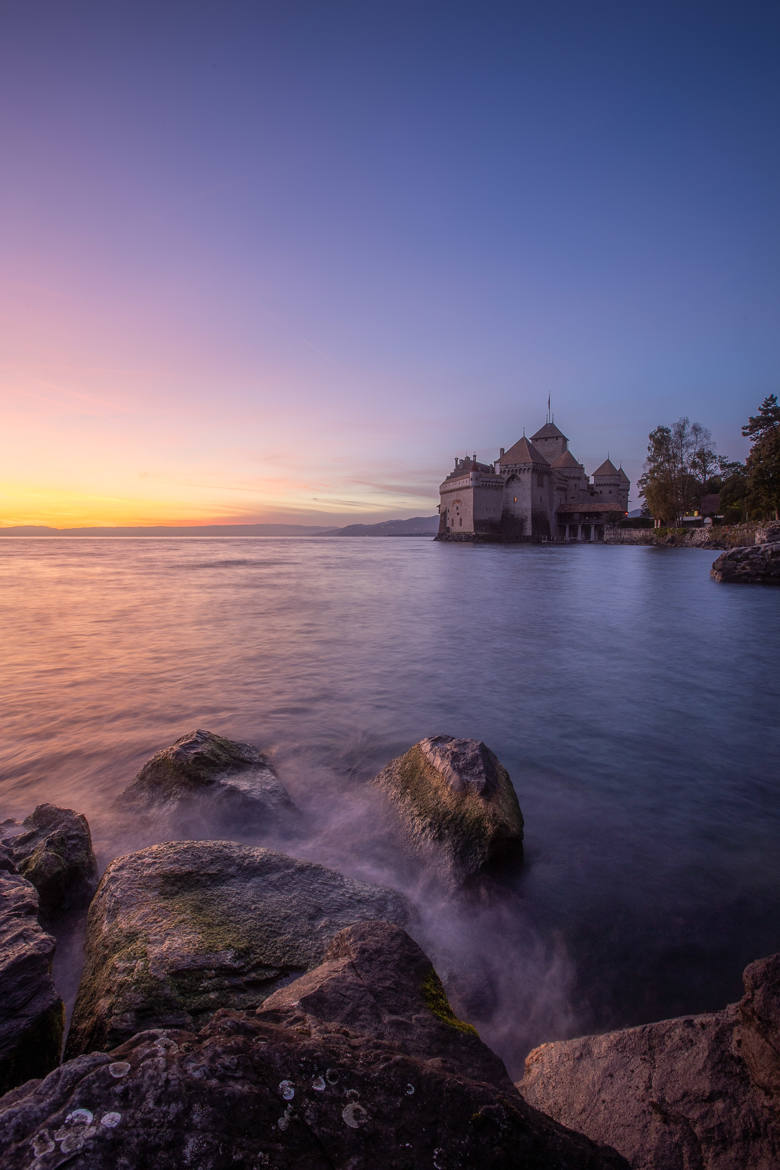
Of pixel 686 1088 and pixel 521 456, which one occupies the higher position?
pixel 521 456

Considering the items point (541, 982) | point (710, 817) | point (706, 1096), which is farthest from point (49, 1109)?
point (710, 817)

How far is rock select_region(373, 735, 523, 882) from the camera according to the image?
3926 millimetres

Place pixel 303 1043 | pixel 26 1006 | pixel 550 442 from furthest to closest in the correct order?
pixel 550 442 → pixel 26 1006 → pixel 303 1043

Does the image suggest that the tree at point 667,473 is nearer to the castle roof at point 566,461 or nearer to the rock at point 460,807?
the castle roof at point 566,461

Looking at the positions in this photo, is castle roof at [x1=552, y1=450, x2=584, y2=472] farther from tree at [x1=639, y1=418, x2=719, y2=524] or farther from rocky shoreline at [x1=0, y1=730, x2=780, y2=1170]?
rocky shoreline at [x1=0, y1=730, x2=780, y2=1170]

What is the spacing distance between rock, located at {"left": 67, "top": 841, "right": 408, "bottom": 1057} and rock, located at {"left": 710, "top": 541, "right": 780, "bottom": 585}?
26.0 m

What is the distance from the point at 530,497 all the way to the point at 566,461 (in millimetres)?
15291

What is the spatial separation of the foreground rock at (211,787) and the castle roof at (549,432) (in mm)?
79865

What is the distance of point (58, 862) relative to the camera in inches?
137

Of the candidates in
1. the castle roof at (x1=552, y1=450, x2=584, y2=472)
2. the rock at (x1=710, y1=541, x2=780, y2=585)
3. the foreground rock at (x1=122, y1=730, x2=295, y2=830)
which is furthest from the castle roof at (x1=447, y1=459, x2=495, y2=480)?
the foreground rock at (x1=122, y1=730, x2=295, y2=830)

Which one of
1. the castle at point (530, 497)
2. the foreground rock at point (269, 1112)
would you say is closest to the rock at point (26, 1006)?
the foreground rock at point (269, 1112)

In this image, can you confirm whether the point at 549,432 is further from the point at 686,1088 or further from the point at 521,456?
the point at 686,1088

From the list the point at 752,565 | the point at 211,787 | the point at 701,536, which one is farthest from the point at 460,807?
the point at 701,536

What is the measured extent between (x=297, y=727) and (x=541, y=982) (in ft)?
15.4
